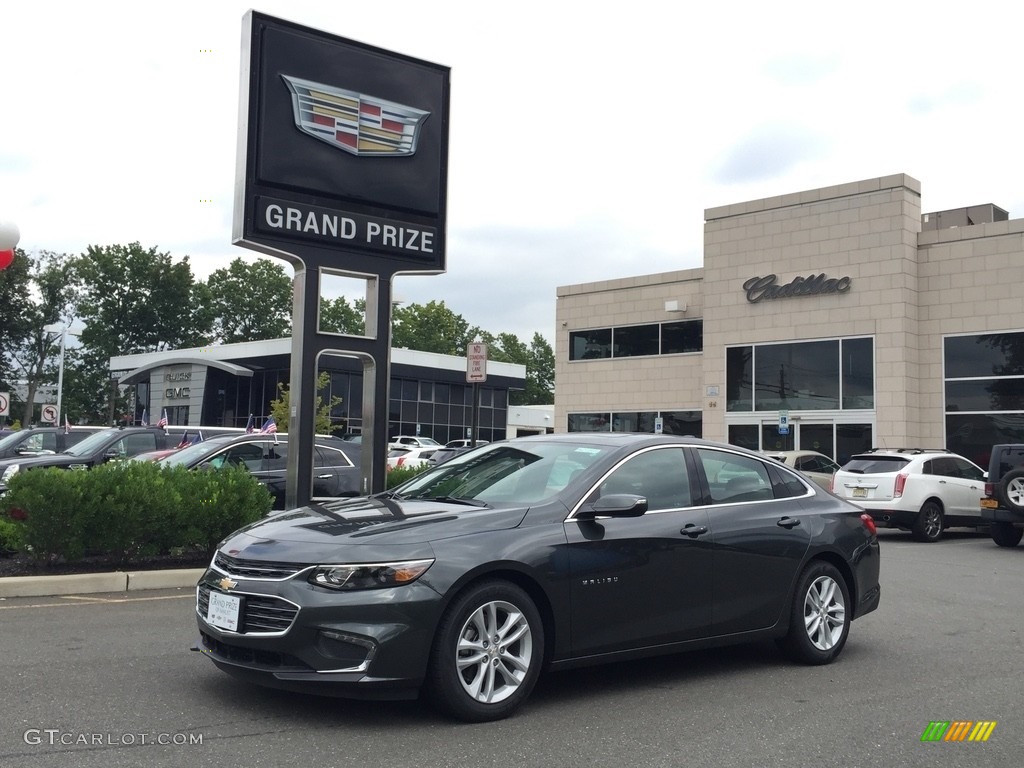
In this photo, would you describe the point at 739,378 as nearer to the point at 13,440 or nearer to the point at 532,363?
the point at 13,440

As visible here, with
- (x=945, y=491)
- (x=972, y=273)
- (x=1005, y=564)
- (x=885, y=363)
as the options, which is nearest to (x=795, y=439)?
(x=885, y=363)

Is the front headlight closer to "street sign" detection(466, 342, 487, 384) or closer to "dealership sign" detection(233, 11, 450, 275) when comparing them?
"dealership sign" detection(233, 11, 450, 275)

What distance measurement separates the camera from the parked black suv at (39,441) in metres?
19.5

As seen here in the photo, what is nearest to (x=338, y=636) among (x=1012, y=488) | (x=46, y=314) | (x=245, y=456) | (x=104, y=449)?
(x=245, y=456)

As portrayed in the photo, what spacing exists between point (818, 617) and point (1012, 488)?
10687 mm

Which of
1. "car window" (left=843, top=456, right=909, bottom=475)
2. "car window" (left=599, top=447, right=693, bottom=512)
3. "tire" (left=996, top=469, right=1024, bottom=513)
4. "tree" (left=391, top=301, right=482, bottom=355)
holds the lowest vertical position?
Result: "tire" (left=996, top=469, right=1024, bottom=513)

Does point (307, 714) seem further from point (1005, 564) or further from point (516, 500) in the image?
point (1005, 564)

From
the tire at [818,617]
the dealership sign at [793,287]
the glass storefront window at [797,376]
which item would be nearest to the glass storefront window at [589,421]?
the glass storefront window at [797,376]

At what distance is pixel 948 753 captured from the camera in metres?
5.10

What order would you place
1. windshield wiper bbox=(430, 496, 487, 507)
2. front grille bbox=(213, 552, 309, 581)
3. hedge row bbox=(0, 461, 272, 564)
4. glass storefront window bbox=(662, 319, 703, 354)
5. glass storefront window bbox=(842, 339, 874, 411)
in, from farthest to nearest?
1. glass storefront window bbox=(662, 319, 703, 354)
2. glass storefront window bbox=(842, 339, 874, 411)
3. hedge row bbox=(0, 461, 272, 564)
4. windshield wiper bbox=(430, 496, 487, 507)
5. front grille bbox=(213, 552, 309, 581)

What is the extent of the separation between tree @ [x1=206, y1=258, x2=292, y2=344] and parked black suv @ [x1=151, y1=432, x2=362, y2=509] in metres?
82.0

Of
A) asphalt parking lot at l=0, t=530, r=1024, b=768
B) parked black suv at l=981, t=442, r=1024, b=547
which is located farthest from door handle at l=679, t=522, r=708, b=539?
parked black suv at l=981, t=442, r=1024, b=547

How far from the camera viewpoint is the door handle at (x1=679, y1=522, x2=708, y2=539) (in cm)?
634

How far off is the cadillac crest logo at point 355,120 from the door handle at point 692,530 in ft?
28.6
